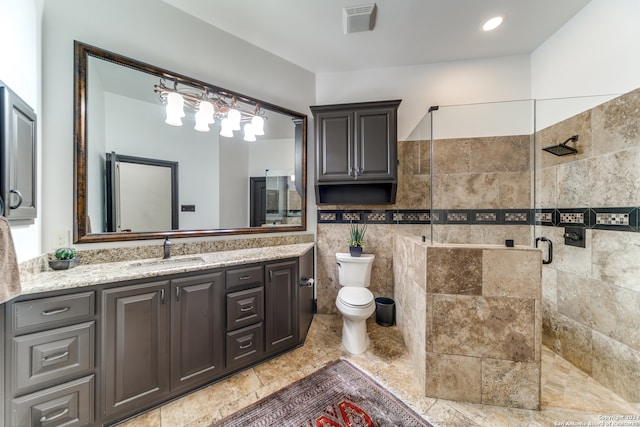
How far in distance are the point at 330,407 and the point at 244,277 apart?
40.4 inches

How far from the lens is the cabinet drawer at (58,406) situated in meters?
1.06

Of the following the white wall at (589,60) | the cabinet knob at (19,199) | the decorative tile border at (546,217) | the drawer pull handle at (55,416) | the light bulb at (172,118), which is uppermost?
the white wall at (589,60)

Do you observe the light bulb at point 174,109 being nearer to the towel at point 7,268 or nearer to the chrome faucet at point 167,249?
the chrome faucet at point 167,249

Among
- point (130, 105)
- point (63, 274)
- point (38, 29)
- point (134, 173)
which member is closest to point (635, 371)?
point (63, 274)

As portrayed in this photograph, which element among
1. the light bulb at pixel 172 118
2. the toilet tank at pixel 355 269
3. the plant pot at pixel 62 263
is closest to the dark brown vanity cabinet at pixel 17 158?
the plant pot at pixel 62 263

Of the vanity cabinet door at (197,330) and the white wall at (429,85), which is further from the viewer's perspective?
the white wall at (429,85)

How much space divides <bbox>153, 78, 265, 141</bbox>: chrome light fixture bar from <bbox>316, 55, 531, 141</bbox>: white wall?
93 centimetres

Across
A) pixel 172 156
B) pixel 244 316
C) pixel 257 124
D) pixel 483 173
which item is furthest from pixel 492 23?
pixel 244 316

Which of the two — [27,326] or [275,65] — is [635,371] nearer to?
[27,326]

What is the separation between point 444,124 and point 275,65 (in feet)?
6.14

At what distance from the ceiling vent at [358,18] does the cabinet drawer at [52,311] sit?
8.67 ft

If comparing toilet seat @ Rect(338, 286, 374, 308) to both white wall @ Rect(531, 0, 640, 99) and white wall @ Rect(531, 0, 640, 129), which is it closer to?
white wall @ Rect(531, 0, 640, 129)

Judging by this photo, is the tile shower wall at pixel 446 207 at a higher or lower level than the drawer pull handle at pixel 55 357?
higher

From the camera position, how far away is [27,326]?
1.07m
